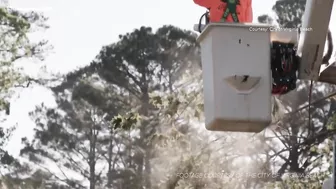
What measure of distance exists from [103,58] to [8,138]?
3.61 meters

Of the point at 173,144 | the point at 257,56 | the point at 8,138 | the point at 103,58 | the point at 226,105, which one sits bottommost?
the point at 226,105

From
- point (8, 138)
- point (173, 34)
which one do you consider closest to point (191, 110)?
point (173, 34)

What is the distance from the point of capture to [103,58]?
24.8m

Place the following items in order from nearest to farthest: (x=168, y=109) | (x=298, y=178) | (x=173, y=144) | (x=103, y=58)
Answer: (x=168, y=109), (x=173, y=144), (x=298, y=178), (x=103, y=58)

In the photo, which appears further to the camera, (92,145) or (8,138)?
(92,145)

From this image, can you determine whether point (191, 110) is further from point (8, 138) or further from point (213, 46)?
point (8, 138)

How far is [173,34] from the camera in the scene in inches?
912

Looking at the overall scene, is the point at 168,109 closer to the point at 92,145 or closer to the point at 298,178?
the point at 298,178

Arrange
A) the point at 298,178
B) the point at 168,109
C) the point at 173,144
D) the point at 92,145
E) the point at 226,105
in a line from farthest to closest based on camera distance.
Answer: the point at 92,145 < the point at 298,178 < the point at 173,144 < the point at 168,109 < the point at 226,105

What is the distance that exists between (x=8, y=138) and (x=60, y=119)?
3.89 m

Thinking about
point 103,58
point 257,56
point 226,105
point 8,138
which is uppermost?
point 103,58

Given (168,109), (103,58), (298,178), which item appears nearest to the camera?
(168,109)

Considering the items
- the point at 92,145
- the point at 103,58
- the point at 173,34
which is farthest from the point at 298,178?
the point at 92,145

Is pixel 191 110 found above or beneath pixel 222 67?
above
